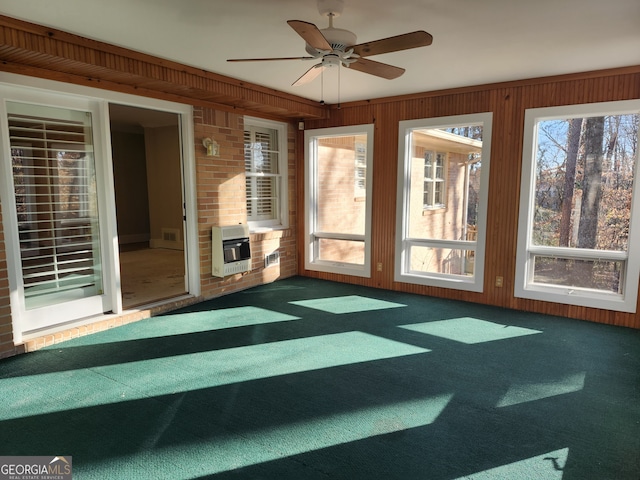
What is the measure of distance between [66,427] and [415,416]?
2.04 m

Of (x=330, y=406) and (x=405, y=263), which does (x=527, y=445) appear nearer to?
(x=330, y=406)

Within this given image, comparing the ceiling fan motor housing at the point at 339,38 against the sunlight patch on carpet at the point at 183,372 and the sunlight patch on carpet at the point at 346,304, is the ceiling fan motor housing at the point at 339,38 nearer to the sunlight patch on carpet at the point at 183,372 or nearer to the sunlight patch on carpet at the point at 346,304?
the sunlight patch on carpet at the point at 183,372

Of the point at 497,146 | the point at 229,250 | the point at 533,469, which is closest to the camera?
the point at 533,469

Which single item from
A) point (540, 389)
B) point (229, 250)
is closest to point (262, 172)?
point (229, 250)

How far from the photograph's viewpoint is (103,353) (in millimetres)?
3387

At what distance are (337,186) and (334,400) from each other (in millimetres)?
4058

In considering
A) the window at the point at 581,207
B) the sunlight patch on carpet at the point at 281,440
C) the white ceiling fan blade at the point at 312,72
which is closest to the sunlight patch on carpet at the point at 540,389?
the sunlight patch on carpet at the point at 281,440

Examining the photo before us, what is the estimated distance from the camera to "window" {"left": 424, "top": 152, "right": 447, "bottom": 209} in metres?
5.27

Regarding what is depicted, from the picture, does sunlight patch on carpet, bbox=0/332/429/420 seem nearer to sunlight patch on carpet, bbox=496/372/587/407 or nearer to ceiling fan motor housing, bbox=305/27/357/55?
sunlight patch on carpet, bbox=496/372/587/407

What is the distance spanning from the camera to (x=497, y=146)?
4.63m

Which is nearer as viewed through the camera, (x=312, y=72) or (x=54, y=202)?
(x=312, y=72)

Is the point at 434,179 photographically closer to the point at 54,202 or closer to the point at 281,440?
the point at 281,440

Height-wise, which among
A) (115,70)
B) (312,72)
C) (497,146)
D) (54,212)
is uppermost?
(115,70)

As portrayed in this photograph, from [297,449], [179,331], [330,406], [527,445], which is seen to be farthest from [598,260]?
[179,331]
